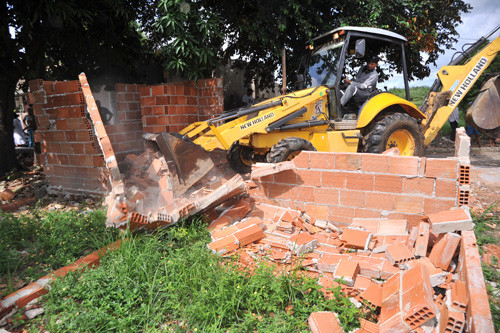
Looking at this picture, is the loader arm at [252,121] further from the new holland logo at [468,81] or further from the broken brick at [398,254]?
the new holland logo at [468,81]

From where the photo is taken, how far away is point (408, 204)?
3.36 m

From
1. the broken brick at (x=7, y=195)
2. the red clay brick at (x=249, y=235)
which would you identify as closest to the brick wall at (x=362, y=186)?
the red clay brick at (x=249, y=235)

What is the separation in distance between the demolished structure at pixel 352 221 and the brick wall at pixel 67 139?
0.78m

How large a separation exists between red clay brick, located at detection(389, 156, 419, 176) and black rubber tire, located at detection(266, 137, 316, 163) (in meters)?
1.52

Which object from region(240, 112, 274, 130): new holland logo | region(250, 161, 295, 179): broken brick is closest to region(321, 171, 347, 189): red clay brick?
region(250, 161, 295, 179): broken brick

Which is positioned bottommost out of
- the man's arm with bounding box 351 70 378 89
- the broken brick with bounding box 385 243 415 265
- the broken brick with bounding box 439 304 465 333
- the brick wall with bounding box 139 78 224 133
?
the broken brick with bounding box 439 304 465 333

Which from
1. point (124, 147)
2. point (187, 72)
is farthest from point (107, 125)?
point (187, 72)

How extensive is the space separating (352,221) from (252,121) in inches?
86.3

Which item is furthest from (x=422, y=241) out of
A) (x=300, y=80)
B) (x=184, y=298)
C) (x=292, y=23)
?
(x=292, y=23)

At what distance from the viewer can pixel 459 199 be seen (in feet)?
10.3

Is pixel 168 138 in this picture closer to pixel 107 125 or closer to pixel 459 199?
pixel 107 125

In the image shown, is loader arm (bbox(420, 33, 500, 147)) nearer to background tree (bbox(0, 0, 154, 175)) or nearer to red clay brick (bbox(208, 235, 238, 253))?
red clay brick (bbox(208, 235, 238, 253))

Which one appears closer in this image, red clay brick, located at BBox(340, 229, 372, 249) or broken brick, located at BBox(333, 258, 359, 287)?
broken brick, located at BBox(333, 258, 359, 287)

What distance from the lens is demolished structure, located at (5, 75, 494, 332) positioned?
2.15m
